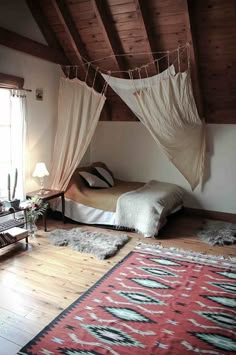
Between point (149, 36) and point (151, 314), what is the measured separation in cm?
313

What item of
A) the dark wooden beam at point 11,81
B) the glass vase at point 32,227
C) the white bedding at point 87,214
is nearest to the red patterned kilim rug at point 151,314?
the white bedding at point 87,214

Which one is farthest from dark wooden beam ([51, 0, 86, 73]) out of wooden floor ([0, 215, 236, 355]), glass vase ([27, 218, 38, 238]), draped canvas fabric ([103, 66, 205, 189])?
wooden floor ([0, 215, 236, 355])

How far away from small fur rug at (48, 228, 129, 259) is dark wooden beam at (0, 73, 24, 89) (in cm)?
191

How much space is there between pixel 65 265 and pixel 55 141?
2.07m

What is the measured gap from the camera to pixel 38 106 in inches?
172

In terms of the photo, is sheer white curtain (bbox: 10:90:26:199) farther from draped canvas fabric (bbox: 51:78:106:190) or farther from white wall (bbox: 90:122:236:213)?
white wall (bbox: 90:122:236:213)

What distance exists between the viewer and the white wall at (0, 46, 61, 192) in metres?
4.05

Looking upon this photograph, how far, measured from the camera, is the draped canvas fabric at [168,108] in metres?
3.65

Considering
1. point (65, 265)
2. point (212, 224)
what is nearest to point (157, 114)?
point (212, 224)

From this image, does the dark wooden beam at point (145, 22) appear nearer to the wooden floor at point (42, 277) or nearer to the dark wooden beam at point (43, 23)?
the dark wooden beam at point (43, 23)

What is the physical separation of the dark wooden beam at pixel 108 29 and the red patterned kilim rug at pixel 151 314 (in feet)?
8.98

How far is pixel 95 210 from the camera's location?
4293mm

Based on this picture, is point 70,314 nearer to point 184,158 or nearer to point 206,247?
point 206,247

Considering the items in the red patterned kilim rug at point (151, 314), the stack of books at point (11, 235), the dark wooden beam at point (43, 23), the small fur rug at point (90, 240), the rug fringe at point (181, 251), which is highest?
the dark wooden beam at point (43, 23)
